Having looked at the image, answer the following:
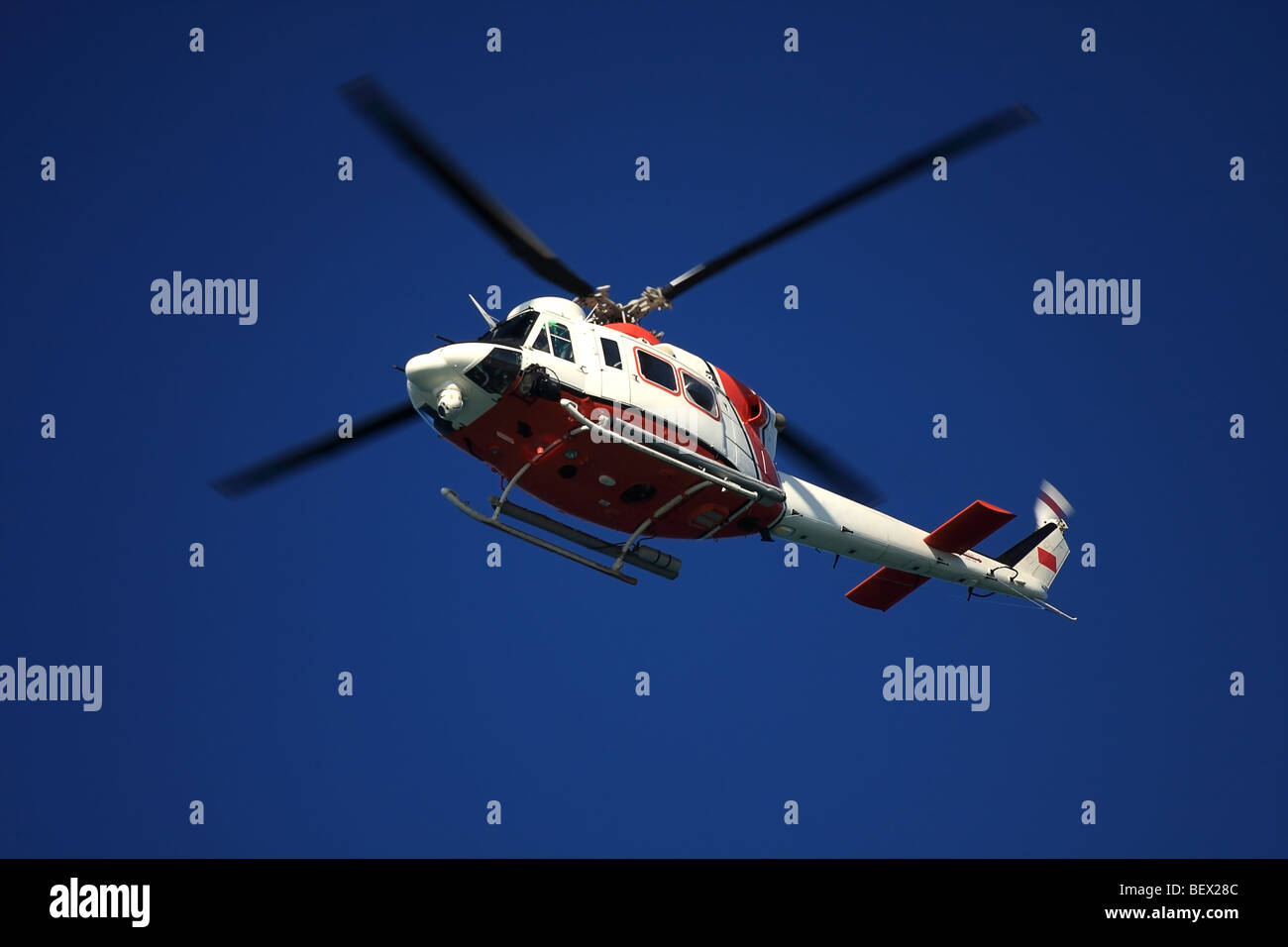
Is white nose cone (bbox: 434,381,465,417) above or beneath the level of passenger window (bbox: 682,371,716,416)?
beneath

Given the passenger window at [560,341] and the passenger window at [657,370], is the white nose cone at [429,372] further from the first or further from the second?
the passenger window at [657,370]

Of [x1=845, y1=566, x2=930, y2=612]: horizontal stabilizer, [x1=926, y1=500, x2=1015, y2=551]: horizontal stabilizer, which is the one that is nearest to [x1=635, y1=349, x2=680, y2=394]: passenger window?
[x1=926, y1=500, x2=1015, y2=551]: horizontal stabilizer

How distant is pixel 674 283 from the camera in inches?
598

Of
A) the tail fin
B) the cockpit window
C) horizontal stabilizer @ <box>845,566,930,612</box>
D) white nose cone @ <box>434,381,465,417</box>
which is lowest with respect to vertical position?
horizontal stabilizer @ <box>845,566,930,612</box>

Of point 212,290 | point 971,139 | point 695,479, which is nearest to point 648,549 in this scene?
point 695,479

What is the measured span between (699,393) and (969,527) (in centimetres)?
435

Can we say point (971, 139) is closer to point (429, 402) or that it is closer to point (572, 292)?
point (572, 292)

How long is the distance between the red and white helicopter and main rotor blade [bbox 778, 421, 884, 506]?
0.60 meters

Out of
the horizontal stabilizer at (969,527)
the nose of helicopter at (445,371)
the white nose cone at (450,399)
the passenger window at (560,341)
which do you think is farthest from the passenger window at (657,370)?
the horizontal stabilizer at (969,527)

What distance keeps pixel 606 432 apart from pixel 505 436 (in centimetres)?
106

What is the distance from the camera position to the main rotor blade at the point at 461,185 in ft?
41.9

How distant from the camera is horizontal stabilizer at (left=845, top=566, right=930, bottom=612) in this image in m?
17.9

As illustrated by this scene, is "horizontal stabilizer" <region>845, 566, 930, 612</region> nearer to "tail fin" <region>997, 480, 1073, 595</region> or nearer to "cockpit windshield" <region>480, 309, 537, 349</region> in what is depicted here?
"tail fin" <region>997, 480, 1073, 595</region>

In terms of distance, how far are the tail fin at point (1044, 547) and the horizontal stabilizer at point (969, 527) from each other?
1.21 m
